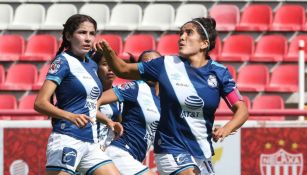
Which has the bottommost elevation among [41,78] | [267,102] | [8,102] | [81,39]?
[8,102]

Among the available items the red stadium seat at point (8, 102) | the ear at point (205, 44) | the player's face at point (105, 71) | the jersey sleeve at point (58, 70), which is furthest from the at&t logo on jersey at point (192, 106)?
the red stadium seat at point (8, 102)

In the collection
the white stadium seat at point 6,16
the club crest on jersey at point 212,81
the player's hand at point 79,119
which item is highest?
the club crest on jersey at point 212,81

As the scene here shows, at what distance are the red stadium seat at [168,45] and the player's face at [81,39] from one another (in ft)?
24.1

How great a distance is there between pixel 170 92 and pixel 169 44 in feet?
26.5

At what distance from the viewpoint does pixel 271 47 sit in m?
14.4

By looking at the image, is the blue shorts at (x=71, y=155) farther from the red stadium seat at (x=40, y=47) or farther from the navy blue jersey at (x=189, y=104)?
the red stadium seat at (x=40, y=47)

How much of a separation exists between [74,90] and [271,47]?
7.73m

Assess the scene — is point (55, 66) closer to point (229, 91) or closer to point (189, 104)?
point (189, 104)

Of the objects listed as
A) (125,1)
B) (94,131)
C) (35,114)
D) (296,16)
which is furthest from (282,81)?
(94,131)

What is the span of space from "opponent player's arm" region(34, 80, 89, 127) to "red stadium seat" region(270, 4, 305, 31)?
8.25 meters

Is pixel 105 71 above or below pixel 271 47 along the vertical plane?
above

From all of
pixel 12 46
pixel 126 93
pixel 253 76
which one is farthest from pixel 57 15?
pixel 126 93

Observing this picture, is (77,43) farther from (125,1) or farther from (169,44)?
(125,1)

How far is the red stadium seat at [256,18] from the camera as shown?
48.8 ft
